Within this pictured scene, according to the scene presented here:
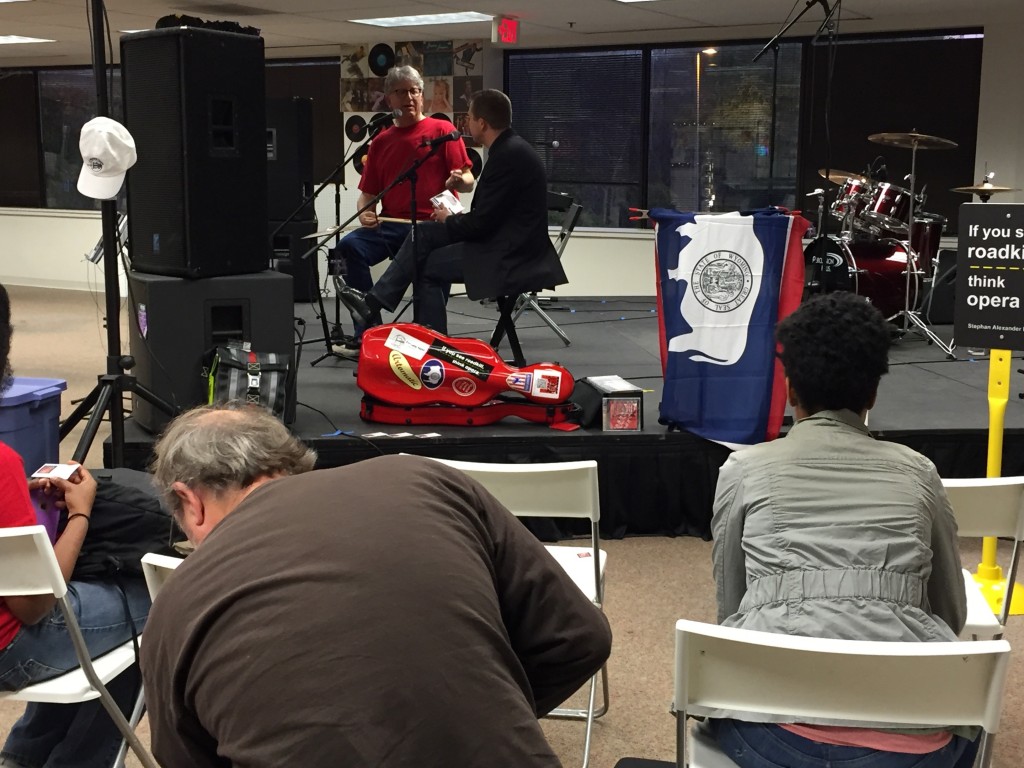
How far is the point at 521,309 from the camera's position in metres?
6.62

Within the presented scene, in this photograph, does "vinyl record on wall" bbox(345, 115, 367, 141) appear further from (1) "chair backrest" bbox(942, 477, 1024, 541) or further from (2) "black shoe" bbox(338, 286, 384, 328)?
(1) "chair backrest" bbox(942, 477, 1024, 541)

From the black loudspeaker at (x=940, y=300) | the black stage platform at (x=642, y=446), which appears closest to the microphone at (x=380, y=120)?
the black stage platform at (x=642, y=446)

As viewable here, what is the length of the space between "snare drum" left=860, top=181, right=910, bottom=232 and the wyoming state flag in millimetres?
2735

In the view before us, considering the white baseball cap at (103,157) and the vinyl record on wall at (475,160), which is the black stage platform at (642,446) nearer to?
the white baseball cap at (103,157)

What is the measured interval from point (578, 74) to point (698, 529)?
585 cm

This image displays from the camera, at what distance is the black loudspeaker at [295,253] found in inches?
292

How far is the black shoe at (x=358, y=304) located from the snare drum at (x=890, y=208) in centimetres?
282

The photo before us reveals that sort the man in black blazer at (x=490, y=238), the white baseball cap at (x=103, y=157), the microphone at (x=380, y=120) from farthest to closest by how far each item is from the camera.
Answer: the microphone at (x=380, y=120) → the man in black blazer at (x=490, y=238) → the white baseball cap at (x=103, y=157)

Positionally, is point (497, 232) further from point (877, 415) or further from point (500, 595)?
point (500, 595)

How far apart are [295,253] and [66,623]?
5.74 m

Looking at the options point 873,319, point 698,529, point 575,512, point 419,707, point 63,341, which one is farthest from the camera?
point 63,341

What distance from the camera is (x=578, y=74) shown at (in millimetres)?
8883

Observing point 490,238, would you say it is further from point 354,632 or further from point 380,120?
point 354,632

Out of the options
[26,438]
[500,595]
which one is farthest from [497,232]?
[500,595]
